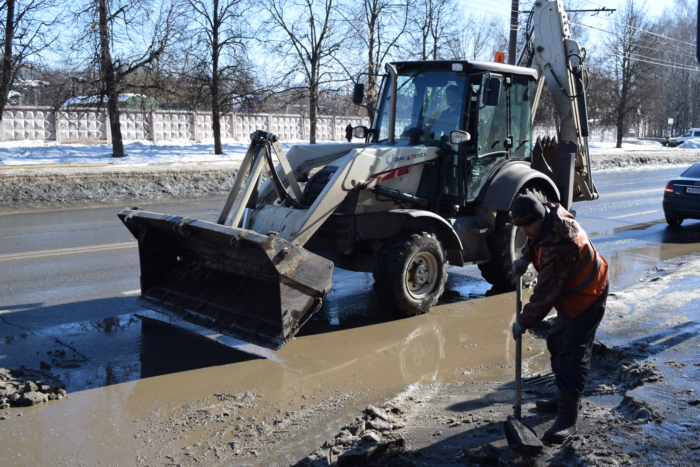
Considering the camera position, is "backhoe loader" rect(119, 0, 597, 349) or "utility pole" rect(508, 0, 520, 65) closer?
"backhoe loader" rect(119, 0, 597, 349)

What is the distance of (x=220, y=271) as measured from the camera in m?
6.72

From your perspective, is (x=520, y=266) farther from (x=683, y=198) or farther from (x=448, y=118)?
(x=683, y=198)

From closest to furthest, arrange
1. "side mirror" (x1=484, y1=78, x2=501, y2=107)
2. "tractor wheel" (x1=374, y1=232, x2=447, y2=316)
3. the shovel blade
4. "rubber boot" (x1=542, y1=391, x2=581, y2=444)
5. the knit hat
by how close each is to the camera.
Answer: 1. the shovel blade
2. the knit hat
3. "rubber boot" (x1=542, y1=391, x2=581, y2=444)
4. "tractor wheel" (x1=374, y1=232, x2=447, y2=316)
5. "side mirror" (x1=484, y1=78, x2=501, y2=107)

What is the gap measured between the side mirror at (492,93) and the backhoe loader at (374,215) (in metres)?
0.01

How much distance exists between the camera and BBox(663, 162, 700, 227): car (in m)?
12.9

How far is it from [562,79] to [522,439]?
6989 millimetres

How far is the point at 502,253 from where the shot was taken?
802 cm

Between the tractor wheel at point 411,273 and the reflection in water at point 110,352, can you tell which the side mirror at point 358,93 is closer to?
the tractor wheel at point 411,273

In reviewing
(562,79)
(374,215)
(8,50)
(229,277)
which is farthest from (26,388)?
(8,50)

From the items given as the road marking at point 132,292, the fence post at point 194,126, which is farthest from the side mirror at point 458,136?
the fence post at point 194,126

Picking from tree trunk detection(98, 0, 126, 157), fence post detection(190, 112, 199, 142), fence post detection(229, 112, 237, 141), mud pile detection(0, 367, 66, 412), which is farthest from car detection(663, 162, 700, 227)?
fence post detection(229, 112, 237, 141)

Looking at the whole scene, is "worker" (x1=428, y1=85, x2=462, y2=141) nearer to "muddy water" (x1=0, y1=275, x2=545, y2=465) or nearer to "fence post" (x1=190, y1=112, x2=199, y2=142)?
"muddy water" (x1=0, y1=275, x2=545, y2=465)

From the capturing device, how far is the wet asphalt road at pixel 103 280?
598 centimetres

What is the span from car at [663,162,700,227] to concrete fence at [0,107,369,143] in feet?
64.8
